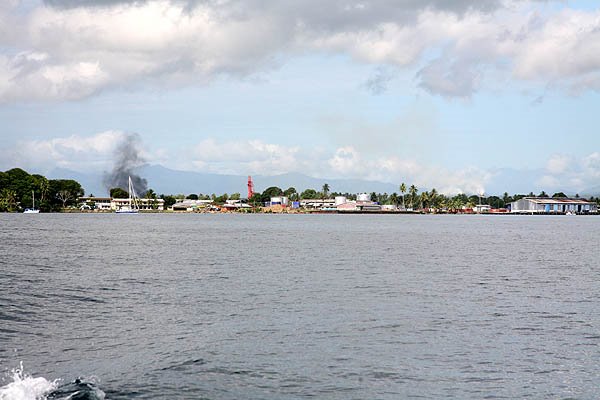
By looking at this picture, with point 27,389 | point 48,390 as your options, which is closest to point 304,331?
point 48,390

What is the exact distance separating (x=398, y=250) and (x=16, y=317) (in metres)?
60.0

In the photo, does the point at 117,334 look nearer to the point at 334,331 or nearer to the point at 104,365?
the point at 104,365

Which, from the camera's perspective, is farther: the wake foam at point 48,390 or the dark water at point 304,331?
the dark water at point 304,331

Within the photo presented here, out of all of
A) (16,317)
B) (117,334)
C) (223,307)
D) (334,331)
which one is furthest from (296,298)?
(16,317)

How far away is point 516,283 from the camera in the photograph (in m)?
49.6

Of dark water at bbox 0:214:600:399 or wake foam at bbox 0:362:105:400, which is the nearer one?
wake foam at bbox 0:362:105:400

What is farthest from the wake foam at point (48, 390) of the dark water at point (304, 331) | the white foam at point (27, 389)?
the dark water at point (304, 331)

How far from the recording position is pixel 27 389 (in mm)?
20625

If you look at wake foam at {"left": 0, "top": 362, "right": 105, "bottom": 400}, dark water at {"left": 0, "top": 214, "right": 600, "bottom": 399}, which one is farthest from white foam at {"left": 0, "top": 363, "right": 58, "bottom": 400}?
dark water at {"left": 0, "top": 214, "right": 600, "bottom": 399}

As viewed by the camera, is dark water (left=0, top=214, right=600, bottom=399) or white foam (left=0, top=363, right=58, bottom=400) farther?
dark water (left=0, top=214, right=600, bottom=399)

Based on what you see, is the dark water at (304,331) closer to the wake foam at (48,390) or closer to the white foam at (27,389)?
the wake foam at (48,390)

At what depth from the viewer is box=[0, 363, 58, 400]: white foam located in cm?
2017

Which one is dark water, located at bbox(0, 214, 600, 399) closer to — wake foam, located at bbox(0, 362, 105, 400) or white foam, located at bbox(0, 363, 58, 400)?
wake foam, located at bbox(0, 362, 105, 400)

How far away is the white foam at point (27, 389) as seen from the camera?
66.2ft
